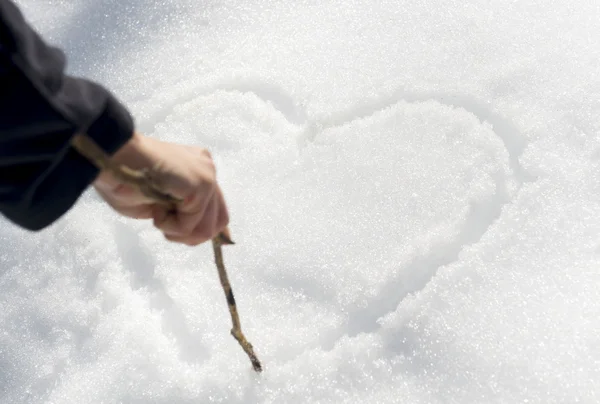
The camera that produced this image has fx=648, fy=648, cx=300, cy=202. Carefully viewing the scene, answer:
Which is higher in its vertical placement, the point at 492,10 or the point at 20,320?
the point at 492,10

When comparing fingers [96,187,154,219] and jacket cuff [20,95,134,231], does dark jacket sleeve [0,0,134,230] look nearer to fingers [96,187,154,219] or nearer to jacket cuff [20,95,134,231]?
jacket cuff [20,95,134,231]

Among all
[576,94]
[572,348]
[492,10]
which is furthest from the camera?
[492,10]

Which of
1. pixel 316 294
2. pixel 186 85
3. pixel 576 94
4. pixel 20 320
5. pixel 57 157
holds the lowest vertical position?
pixel 20 320

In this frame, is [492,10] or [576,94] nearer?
[576,94]

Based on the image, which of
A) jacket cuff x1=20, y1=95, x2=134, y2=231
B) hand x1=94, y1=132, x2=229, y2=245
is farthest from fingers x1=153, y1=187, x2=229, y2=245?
jacket cuff x1=20, y1=95, x2=134, y2=231

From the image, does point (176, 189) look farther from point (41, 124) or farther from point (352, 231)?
point (352, 231)

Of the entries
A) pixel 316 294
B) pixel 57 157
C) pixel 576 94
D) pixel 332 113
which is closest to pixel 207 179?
pixel 57 157

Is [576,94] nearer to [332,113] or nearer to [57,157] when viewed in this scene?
[332,113]

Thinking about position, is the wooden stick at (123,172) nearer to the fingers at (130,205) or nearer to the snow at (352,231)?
the fingers at (130,205)
